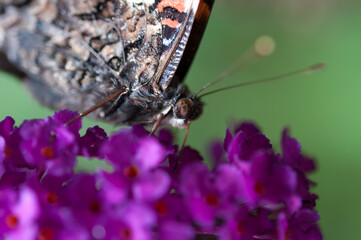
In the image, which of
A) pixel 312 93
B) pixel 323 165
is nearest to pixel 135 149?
pixel 323 165

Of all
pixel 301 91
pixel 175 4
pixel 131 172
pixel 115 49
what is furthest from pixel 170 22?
pixel 301 91

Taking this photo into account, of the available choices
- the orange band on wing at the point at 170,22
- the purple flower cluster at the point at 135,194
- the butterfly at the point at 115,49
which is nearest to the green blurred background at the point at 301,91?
the butterfly at the point at 115,49

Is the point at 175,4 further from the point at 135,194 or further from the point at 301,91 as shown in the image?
the point at 301,91

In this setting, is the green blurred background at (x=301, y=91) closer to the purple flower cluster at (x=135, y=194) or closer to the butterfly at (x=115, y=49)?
the butterfly at (x=115, y=49)

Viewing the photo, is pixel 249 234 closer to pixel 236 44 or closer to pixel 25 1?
pixel 25 1

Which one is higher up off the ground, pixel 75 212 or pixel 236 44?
pixel 75 212
